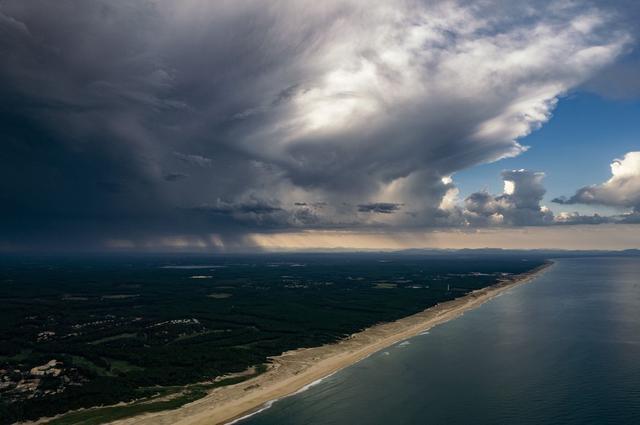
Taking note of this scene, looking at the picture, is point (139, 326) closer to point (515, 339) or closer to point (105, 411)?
point (105, 411)

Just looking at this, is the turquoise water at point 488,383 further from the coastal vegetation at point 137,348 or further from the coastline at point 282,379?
the coastal vegetation at point 137,348

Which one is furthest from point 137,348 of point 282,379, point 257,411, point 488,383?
point 488,383

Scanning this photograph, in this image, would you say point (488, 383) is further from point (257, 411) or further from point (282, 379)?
point (257, 411)

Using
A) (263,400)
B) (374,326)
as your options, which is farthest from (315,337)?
(263,400)

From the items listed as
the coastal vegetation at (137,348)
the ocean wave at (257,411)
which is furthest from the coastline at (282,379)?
the coastal vegetation at (137,348)

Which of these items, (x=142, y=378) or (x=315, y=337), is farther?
(x=315, y=337)

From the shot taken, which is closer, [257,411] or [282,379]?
[257,411]

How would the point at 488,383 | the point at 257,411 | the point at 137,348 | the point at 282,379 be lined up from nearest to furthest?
the point at 257,411 < the point at 488,383 < the point at 282,379 < the point at 137,348
